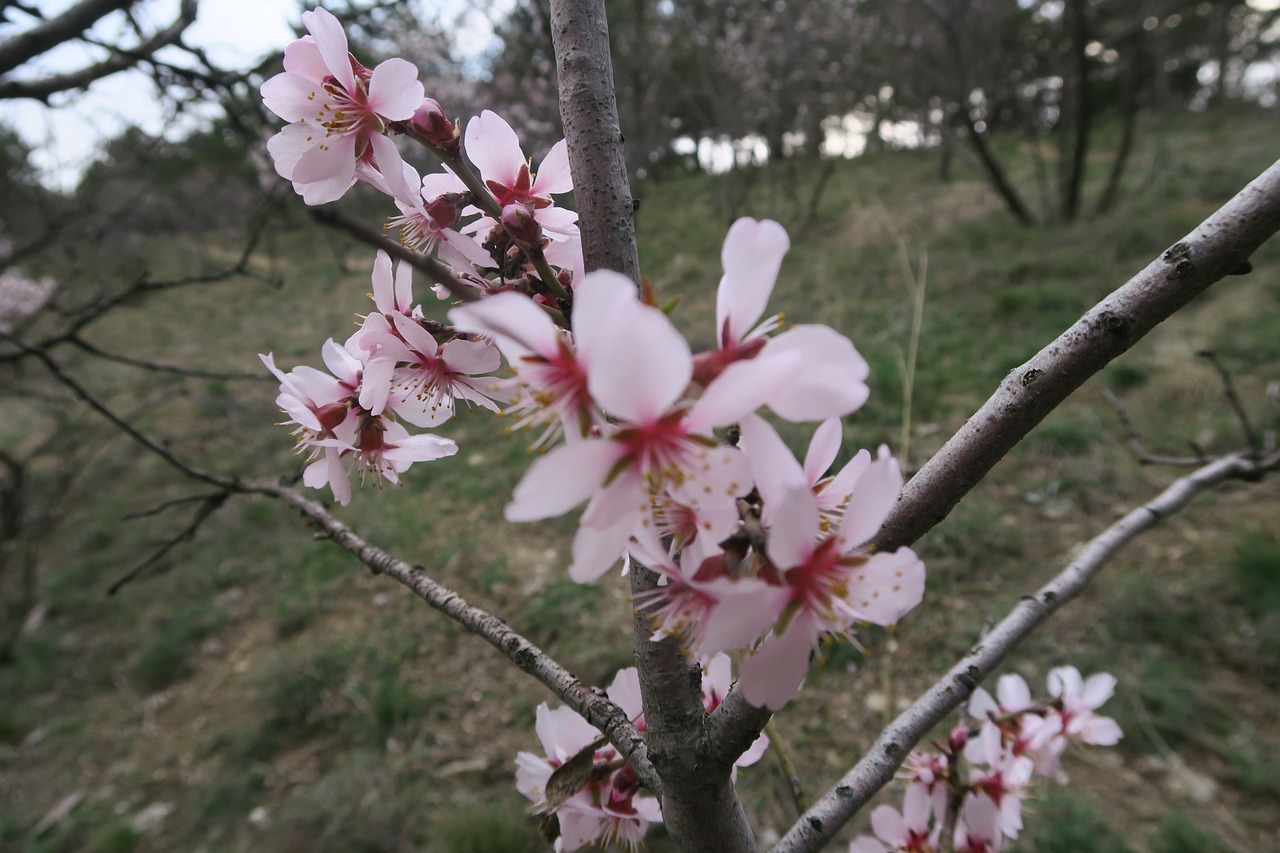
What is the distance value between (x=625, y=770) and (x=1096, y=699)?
3.04 ft

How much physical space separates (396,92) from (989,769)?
1.28 meters

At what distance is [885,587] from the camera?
49 centimetres

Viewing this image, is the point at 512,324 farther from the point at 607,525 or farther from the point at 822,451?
the point at 822,451

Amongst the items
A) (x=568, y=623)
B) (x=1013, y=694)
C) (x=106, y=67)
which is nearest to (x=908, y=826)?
(x=1013, y=694)

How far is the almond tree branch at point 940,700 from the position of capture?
2.31 feet

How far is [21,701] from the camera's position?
3795 millimetres

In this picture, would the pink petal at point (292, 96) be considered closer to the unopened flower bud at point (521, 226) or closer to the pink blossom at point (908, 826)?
the unopened flower bud at point (521, 226)

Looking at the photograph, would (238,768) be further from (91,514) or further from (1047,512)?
(91,514)

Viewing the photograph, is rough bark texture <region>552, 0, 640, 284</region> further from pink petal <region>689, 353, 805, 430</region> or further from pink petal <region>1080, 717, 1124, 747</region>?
pink petal <region>1080, 717, 1124, 747</region>

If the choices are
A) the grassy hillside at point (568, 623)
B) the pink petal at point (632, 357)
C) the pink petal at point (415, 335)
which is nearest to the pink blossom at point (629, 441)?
the pink petal at point (632, 357)

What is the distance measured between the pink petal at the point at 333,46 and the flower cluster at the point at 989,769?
1.11m

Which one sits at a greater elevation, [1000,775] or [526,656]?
[526,656]

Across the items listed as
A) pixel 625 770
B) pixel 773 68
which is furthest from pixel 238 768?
pixel 773 68

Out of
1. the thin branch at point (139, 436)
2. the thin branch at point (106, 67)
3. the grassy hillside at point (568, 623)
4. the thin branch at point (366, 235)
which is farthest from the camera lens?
the grassy hillside at point (568, 623)
